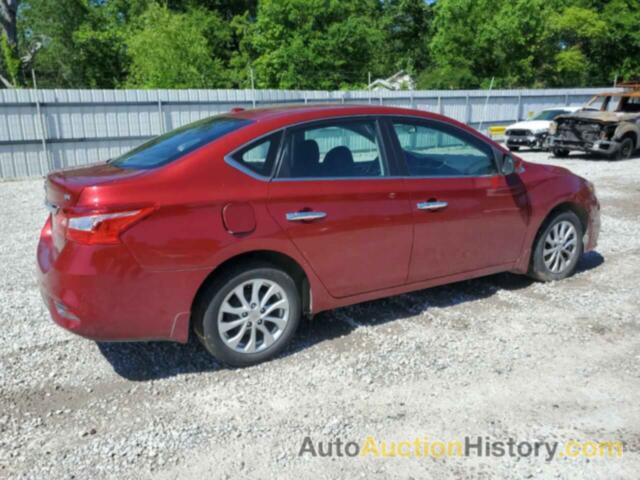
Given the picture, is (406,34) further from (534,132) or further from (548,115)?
(534,132)

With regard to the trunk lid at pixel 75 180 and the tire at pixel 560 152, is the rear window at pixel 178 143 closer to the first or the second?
the trunk lid at pixel 75 180

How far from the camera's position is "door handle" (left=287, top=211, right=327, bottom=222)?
12.2 feet

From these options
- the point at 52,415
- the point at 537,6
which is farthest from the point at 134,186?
the point at 537,6

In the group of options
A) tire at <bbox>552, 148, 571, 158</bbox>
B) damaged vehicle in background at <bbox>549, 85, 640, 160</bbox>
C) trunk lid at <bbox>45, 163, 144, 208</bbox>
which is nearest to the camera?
trunk lid at <bbox>45, 163, 144, 208</bbox>

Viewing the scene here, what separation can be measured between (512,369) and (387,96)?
16.5 m

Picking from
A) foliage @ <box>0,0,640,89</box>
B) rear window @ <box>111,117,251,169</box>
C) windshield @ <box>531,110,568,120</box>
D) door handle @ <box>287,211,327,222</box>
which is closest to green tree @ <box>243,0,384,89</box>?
foliage @ <box>0,0,640,89</box>

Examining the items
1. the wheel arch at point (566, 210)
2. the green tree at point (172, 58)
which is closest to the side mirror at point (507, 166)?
the wheel arch at point (566, 210)

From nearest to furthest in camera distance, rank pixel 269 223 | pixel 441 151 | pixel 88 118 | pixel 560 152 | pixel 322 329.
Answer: pixel 269 223 < pixel 322 329 < pixel 441 151 < pixel 88 118 < pixel 560 152

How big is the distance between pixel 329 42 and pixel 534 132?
16.1 m

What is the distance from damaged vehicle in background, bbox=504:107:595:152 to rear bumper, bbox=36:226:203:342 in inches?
601

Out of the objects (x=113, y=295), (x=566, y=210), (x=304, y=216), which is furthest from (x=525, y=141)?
(x=113, y=295)

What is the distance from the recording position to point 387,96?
63.0 feet

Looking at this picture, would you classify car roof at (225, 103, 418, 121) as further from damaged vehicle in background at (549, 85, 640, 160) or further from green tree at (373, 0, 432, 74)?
green tree at (373, 0, 432, 74)

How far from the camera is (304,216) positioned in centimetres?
376
